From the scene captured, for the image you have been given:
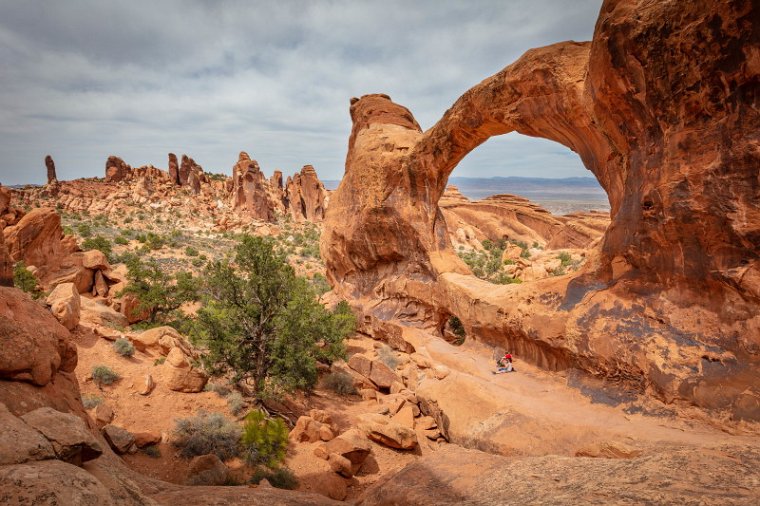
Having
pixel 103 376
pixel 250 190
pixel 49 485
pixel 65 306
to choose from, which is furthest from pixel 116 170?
Result: pixel 49 485

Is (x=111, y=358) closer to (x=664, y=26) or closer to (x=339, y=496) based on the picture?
(x=339, y=496)

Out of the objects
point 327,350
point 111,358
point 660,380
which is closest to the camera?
point 660,380

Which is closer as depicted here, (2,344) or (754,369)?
(2,344)

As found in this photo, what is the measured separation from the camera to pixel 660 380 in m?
6.68

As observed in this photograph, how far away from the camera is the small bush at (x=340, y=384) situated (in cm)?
1072

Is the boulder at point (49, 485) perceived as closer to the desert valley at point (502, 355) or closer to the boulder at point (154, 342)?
the desert valley at point (502, 355)

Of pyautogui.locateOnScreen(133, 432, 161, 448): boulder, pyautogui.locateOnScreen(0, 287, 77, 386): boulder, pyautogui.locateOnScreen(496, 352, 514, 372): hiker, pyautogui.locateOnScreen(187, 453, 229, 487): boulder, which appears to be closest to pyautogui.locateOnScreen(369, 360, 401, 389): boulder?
pyautogui.locateOnScreen(496, 352, 514, 372): hiker

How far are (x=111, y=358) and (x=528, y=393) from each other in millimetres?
10050

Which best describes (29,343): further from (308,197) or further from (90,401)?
(308,197)

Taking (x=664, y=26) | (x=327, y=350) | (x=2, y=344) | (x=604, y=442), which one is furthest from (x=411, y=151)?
(x=2, y=344)

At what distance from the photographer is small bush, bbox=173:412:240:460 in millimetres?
6852

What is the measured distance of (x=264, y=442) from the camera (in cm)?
680

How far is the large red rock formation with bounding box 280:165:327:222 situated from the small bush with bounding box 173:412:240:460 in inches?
2182

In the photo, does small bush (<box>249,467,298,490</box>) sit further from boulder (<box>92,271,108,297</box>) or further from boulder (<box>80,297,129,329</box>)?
boulder (<box>92,271,108,297</box>)
